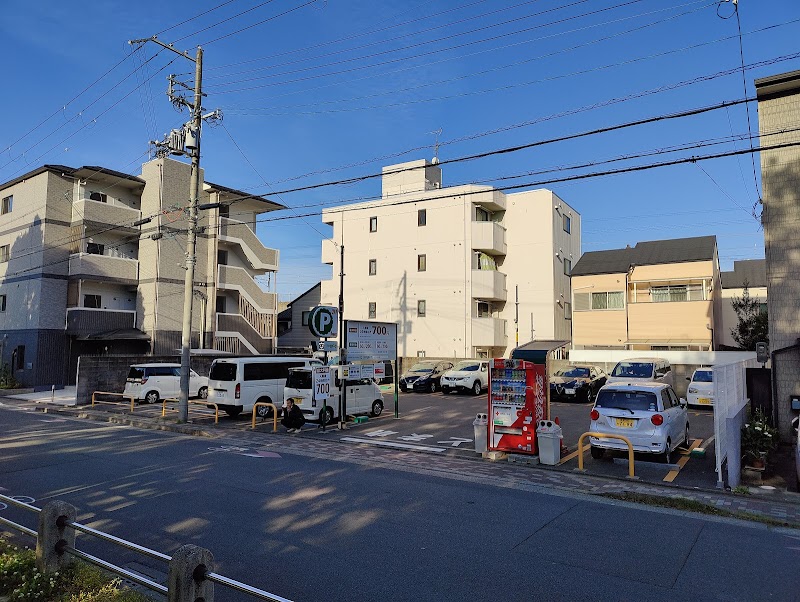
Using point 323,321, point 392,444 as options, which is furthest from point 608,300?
point 392,444

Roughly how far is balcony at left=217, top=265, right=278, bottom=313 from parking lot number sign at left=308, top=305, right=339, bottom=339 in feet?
61.7

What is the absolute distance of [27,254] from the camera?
3175cm

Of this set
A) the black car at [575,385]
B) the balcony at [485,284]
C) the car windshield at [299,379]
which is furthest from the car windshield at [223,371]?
the balcony at [485,284]

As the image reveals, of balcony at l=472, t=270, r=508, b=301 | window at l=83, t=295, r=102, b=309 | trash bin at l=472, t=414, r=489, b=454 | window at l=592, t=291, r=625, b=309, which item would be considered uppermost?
balcony at l=472, t=270, r=508, b=301

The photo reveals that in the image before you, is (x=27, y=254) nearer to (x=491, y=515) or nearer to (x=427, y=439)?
(x=427, y=439)

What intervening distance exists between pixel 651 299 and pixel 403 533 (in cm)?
3156

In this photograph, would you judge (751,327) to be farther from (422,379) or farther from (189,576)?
(189,576)

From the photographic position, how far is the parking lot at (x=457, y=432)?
36.6 ft

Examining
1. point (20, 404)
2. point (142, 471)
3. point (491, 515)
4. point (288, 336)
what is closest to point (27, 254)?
point (20, 404)

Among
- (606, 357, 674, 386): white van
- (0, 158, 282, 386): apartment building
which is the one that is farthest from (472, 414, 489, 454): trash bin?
(0, 158, 282, 386): apartment building

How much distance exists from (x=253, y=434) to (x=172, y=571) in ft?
39.9

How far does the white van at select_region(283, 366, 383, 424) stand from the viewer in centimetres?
1664

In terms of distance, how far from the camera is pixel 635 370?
23047 mm

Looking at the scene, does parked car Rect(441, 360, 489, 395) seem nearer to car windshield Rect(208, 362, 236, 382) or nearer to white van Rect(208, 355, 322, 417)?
white van Rect(208, 355, 322, 417)
